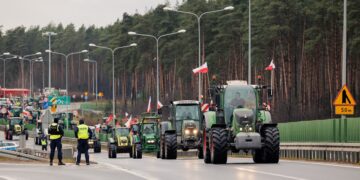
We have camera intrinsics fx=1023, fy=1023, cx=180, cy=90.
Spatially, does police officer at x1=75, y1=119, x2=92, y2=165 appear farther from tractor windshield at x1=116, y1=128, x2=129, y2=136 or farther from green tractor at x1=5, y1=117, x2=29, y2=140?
green tractor at x1=5, y1=117, x2=29, y2=140

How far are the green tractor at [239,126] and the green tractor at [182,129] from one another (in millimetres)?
8862

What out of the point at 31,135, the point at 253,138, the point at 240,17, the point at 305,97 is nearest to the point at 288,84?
the point at 305,97

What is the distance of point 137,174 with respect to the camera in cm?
2653

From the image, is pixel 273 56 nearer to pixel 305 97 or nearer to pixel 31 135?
pixel 305 97

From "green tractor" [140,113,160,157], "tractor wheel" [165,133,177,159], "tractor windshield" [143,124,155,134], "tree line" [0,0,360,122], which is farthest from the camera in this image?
"tree line" [0,0,360,122]

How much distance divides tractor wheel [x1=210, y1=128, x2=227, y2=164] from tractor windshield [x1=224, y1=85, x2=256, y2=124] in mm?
1487

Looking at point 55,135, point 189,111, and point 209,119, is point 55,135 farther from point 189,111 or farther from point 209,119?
point 189,111

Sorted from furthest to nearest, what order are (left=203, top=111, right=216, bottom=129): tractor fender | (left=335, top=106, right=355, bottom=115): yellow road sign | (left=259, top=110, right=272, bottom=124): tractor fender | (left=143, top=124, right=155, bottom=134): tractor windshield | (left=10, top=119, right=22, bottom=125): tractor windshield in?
(left=10, top=119, right=22, bottom=125): tractor windshield
(left=143, top=124, right=155, bottom=134): tractor windshield
(left=335, top=106, right=355, bottom=115): yellow road sign
(left=203, top=111, right=216, bottom=129): tractor fender
(left=259, top=110, right=272, bottom=124): tractor fender

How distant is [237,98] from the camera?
109 feet

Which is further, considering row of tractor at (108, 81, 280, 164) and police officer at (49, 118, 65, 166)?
police officer at (49, 118, 65, 166)

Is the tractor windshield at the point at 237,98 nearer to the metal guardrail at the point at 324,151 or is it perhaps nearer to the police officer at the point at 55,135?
the metal guardrail at the point at 324,151

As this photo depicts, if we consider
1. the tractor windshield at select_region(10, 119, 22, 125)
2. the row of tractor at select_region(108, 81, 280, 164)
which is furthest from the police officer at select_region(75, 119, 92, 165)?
the tractor windshield at select_region(10, 119, 22, 125)

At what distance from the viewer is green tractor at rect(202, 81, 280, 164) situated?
31.5 metres

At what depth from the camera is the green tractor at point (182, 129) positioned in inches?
1703
